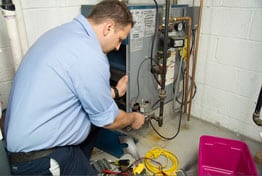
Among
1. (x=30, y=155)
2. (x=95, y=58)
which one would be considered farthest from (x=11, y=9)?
(x=30, y=155)

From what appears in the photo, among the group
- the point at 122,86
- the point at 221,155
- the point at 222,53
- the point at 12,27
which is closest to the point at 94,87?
the point at 122,86

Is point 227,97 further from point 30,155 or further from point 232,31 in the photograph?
point 30,155

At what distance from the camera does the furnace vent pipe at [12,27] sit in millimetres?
1061

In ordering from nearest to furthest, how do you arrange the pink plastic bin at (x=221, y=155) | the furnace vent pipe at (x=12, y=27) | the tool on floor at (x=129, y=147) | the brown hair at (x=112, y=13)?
1. the brown hair at (x=112, y=13)
2. the furnace vent pipe at (x=12, y=27)
3. the pink plastic bin at (x=221, y=155)
4. the tool on floor at (x=129, y=147)

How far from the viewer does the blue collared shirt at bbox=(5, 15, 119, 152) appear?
810 millimetres

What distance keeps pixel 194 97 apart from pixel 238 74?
45cm

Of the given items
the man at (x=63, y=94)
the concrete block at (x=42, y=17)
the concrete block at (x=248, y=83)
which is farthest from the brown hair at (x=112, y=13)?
the concrete block at (x=248, y=83)

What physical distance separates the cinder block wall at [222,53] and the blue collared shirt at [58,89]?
19.5 inches

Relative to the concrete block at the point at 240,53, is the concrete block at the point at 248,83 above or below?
below

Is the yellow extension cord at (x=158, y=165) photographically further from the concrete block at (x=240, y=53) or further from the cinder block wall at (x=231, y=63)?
the concrete block at (x=240, y=53)

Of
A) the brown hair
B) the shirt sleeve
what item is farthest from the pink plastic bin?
the brown hair

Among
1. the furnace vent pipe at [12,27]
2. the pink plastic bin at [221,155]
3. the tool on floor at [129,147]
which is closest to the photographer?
the furnace vent pipe at [12,27]

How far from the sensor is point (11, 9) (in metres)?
1.07

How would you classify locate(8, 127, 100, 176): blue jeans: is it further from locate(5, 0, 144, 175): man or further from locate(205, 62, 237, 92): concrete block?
locate(205, 62, 237, 92): concrete block
